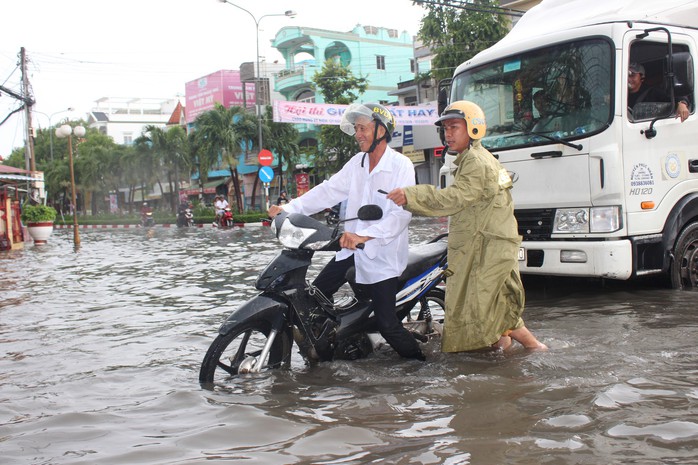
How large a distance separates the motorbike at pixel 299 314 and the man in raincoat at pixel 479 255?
377mm

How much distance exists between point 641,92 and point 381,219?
3450mm

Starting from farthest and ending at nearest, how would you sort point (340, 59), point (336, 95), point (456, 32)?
point (340, 59)
point (336, 95)
point (456, 32)

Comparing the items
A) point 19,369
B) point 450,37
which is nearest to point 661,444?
point 19,369

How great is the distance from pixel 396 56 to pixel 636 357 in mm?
49241

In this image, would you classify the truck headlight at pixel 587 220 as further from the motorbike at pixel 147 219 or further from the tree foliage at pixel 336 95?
the motorbike at pixel 147 219

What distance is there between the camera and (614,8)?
6641 mm

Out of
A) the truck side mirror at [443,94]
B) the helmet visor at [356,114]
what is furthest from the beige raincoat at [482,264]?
the truck side mirror at [443,94]

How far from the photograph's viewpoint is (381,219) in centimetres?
421

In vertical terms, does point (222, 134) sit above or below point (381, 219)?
above

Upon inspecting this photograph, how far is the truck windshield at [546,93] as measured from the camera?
245 inches

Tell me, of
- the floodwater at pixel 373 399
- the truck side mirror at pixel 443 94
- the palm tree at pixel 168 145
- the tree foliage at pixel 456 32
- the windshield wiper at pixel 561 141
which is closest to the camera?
the floodwater at pixel 373 399

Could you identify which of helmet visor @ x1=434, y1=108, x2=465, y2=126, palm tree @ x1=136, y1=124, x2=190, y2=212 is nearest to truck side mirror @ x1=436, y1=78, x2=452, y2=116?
helmet visor @ x1=434, y1=108, x2=465, y2=126

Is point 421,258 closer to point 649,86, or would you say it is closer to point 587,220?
point 587,220

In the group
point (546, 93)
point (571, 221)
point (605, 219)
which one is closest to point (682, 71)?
point (546, 93)
